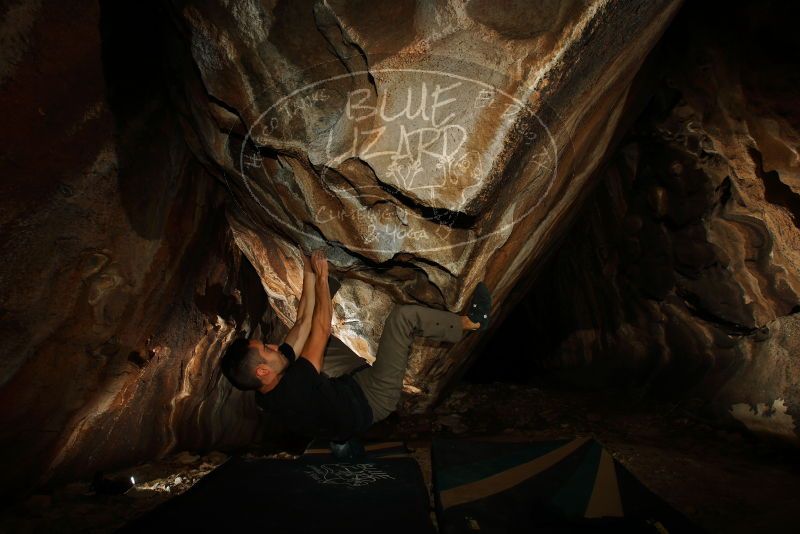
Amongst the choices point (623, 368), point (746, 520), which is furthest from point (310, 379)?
point (623, 368)

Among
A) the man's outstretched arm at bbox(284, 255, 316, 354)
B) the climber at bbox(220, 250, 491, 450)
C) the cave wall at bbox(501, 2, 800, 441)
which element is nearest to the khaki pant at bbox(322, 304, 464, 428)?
the climber at bbox(220, 250, 491, 450)

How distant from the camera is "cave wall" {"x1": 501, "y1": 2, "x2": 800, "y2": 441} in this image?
9.97 ft

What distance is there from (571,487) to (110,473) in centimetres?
331

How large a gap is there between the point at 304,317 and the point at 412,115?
175 centimetres

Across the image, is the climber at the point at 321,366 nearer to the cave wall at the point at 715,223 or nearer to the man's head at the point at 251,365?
the man's head at the point at 251,365

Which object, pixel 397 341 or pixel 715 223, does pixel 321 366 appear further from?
pixel 715 223

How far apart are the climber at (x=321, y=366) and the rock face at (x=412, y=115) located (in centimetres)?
16

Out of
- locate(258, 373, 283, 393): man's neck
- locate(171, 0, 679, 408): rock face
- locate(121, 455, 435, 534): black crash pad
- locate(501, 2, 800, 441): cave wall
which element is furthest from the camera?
locate(501, 2, 800, 441): cave wall

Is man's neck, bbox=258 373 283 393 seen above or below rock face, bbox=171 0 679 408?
below

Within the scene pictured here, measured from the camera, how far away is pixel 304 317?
126 inches

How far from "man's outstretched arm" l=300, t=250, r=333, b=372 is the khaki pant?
43 cm

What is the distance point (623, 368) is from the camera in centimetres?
545

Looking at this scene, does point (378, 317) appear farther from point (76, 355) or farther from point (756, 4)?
point (756, 4)

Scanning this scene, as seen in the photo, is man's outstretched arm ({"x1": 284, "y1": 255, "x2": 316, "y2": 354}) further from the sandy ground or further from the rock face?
the sandy ground
